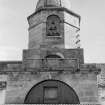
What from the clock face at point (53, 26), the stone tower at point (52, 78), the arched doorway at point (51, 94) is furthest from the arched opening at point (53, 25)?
the arched doorway at point (51, 94)

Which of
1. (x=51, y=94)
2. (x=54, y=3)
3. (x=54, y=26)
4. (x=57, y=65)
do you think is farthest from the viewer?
(x=54, y=3)

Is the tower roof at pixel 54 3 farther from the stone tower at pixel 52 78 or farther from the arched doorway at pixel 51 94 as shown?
the arched doorway at pixel 51 94

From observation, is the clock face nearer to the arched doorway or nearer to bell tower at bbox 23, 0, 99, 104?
bell tower at bbox 23, 0, 99, 104

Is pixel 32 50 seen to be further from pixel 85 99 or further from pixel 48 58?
pixel 85 99

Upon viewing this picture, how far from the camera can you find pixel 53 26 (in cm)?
1321

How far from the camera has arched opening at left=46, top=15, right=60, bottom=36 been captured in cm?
1309

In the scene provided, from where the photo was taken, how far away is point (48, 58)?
11.8m

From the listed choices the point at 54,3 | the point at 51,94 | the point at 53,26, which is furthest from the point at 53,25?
the point at 51,94

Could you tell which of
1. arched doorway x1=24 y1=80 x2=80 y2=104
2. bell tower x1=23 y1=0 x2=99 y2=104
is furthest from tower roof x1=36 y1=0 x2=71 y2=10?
arched doorway x1=24 y1=80 x2=80 y2=104

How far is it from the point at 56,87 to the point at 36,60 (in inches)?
67.5

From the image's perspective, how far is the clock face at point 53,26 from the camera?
13086mm

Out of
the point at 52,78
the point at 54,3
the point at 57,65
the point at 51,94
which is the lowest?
the point at 51,94

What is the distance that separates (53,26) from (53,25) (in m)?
0.06

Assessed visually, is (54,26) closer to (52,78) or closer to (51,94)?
(52,78)
